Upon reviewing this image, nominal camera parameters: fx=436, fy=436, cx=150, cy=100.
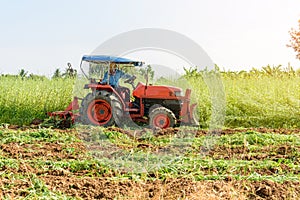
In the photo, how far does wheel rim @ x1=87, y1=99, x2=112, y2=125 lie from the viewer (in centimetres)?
876

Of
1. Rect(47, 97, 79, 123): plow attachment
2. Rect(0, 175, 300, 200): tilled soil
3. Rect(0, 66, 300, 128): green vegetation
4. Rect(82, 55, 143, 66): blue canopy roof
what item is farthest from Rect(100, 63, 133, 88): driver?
Rect(0, 175, 300, 200): tilled soil

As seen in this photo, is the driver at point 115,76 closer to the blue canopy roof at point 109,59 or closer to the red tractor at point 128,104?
the red tractor at point 128,104

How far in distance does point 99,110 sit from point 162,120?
1291mm

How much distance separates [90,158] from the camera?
18.8ft

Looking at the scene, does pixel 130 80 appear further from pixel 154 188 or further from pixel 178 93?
pixel 154 188

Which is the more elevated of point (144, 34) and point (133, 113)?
point (144, 34)

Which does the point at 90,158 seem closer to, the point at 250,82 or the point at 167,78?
the point at 167,78

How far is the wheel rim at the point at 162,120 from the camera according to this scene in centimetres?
862

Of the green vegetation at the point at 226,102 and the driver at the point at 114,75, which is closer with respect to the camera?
the driver at the point at 114,75

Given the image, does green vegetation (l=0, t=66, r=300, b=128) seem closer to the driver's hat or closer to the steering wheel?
the steering wheel

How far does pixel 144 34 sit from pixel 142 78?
1021 millimetres

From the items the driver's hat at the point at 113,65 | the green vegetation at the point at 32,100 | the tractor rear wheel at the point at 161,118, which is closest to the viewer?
the tractor rear wheel at the point at 161,118

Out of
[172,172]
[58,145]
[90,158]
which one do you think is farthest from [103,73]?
[172,172]

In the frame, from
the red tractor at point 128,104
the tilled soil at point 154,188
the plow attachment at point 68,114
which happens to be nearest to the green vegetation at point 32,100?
the plow attachment at point 68,114
